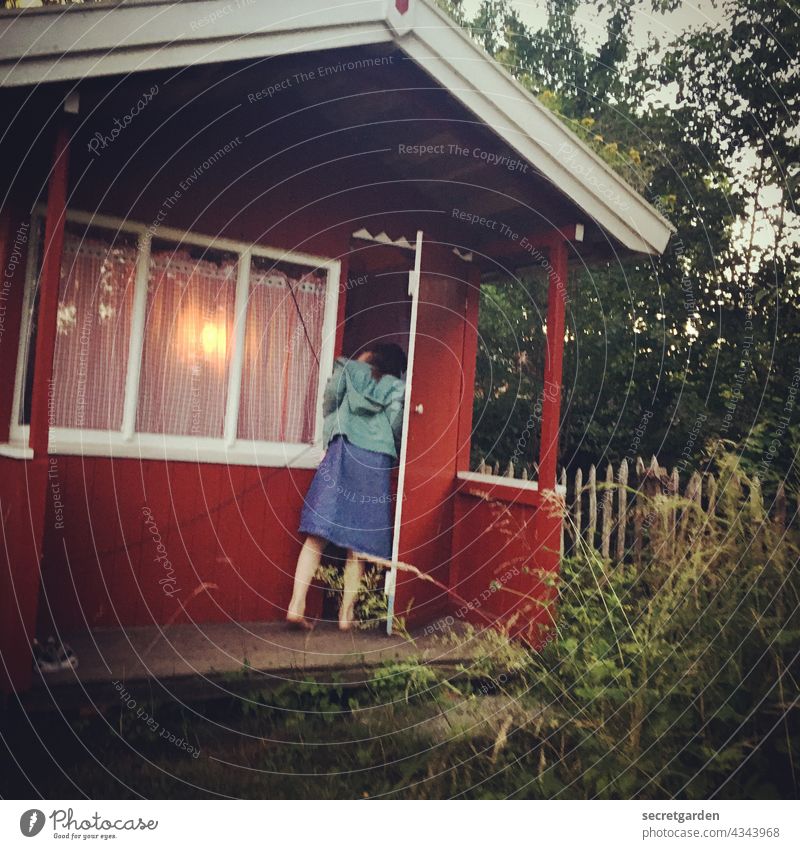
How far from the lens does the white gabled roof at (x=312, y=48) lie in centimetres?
352

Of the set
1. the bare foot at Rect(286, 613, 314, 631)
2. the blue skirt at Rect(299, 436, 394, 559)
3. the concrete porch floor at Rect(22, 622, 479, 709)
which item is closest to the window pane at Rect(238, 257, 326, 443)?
the blue skirt at Rect(299, 436, 394, 559)

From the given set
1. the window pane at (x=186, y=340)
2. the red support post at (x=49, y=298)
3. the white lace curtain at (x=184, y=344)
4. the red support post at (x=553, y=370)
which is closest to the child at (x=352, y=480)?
the white lace curtain at (x=184, y=344)

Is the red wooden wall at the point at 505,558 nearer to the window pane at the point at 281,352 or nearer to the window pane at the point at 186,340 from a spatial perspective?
the window pane at the point at 281,352

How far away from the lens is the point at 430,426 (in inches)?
238

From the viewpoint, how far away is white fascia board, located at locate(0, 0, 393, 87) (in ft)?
11.4

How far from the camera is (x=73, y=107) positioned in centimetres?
381

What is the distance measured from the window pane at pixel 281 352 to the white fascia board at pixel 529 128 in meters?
1.88

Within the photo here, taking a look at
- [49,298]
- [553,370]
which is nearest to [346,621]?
[553,370]

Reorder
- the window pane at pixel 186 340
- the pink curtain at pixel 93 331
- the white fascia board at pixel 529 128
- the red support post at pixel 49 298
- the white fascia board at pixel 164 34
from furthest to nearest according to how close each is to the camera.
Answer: the window pane at pixel 186 340 < the pink curtain at pixel 93 331 < the white fascia board at pixel 529 128 < the red support post at pixel 49 298 < the white fascia board at pixel 164 34

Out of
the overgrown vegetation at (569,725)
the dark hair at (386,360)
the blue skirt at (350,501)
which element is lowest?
the overgrown vegetation at (569,725)

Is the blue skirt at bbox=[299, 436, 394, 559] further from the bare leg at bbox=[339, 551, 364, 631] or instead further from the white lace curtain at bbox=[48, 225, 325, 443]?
the white lace curtain at bbox=[48, 225, 325, 443]

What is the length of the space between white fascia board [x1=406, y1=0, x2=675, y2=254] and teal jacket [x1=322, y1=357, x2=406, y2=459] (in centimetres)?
187

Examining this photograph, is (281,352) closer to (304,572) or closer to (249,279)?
(249,279)
